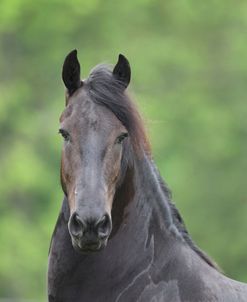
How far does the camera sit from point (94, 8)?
2448 cm

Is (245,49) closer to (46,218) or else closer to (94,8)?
(94,8)

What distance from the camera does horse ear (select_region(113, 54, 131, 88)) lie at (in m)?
7.64

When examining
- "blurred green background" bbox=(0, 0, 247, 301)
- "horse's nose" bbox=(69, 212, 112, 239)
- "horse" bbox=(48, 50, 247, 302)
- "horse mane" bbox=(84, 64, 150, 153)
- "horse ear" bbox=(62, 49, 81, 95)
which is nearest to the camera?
"horse's nose" bbox=(69, 212, 112, 239)

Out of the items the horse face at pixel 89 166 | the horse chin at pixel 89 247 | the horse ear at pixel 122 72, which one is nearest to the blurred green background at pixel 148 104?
the horse ear at pixel 122 72

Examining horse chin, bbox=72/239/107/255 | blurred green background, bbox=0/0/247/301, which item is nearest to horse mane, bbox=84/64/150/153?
horse chin, bbox=72/239/107/255

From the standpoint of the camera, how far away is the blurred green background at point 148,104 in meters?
23.0

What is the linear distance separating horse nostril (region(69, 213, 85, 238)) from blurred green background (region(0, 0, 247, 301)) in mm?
15287

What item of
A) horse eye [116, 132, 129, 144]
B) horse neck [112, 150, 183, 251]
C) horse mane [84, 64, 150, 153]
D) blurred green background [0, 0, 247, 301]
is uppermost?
blurred green background [0, 0, 247, 301]

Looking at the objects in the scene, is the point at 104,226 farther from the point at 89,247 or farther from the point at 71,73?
the point at 71,73

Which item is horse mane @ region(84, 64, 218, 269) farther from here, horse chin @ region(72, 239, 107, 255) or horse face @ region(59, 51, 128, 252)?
horse chin @ region(72, 239, 107, 255)

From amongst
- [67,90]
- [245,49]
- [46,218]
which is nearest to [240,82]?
[245,49]

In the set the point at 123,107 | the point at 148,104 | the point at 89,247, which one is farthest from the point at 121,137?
the point at 148,104

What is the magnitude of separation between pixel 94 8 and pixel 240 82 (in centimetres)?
371

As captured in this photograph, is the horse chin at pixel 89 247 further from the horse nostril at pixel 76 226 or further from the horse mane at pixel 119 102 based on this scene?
the horse mane at pixel 119 102
